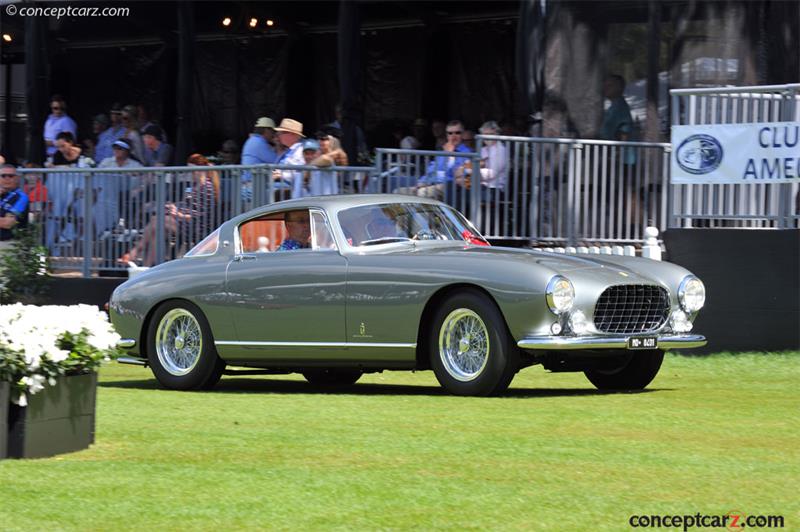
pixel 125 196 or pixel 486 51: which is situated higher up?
pixel 486 51

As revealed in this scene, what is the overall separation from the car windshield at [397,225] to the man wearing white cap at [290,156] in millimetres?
4421

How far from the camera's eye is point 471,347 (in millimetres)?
10398

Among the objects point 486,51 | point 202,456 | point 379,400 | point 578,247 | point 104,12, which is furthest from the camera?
point 104,12

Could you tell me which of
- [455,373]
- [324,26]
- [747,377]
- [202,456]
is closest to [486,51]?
[324,26]

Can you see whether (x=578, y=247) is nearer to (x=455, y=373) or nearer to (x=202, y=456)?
(x=455, y=373)

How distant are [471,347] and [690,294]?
1779mm

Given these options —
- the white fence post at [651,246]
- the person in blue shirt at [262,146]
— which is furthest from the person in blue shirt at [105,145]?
the white fence post at [651,246]

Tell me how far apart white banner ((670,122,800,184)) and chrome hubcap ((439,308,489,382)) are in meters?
4.38

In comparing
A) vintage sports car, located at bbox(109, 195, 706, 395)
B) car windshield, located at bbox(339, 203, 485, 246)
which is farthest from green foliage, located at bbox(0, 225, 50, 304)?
car windshield, located at bbox(339, 203, 485, 246)

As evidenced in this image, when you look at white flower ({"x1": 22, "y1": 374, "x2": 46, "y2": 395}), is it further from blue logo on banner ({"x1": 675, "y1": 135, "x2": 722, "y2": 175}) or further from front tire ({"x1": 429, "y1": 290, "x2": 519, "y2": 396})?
blue logo on banner ({"x1": 675, "y1": 135, "x2": 722, "y2": 175})

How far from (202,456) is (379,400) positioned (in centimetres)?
Result: 305

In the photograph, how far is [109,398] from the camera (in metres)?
10.8

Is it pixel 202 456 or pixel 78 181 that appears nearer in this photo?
pixel 202 456

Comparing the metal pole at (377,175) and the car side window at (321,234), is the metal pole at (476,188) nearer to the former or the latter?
the metal pole at (377,175)
